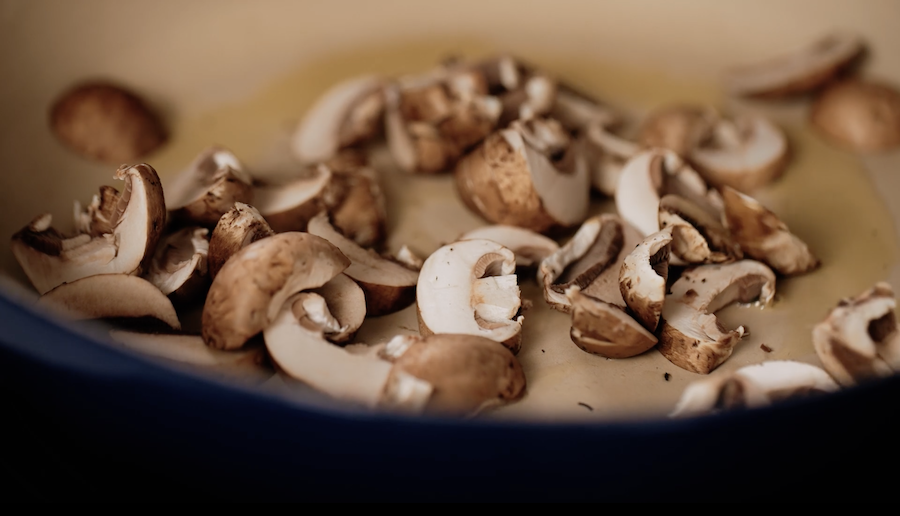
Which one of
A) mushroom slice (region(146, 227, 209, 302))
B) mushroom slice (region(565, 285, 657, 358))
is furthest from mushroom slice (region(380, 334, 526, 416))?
mushroom slice (region(146, 227, 209, 302))

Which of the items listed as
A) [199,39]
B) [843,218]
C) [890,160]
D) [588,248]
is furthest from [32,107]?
[890,160]

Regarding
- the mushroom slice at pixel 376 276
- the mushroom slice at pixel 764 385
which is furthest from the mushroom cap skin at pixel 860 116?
the mushroom slice at pixel 376 276

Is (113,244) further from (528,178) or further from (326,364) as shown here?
(528,178)

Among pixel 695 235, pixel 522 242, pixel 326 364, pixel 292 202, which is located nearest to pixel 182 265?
pixel 292 202

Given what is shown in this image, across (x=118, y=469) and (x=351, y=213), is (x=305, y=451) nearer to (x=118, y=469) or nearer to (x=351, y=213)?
(x=118, y=469)

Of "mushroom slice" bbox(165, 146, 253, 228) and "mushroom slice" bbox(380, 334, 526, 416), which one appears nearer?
"mushroom slice" bbox(380, 334, 526, 416)

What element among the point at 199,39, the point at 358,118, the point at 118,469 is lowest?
the point at 118,469

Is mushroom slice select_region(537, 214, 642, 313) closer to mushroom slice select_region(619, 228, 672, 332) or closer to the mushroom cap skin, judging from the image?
mushroom slice select_region(619, 228, 672, 332)
